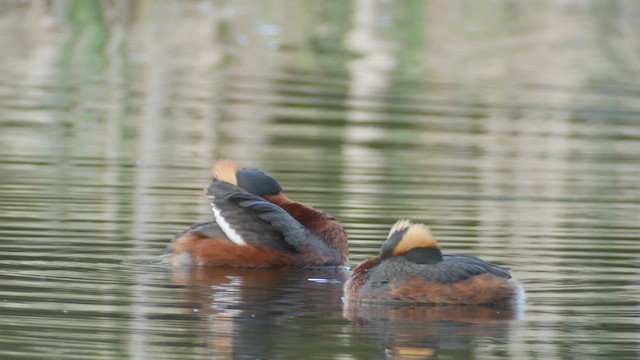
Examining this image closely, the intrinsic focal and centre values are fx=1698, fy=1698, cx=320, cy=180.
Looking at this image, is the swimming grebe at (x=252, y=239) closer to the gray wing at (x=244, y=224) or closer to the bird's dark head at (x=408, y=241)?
the gray wing at (x=244, y=224)

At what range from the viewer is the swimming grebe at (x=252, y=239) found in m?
9.58

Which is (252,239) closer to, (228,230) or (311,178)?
(228,230)

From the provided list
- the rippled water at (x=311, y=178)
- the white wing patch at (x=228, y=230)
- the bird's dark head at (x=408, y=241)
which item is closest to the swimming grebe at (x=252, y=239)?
the white wing patch at (x=228, y=230)

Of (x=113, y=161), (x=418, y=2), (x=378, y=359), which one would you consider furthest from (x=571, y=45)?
(x=378, y=359)

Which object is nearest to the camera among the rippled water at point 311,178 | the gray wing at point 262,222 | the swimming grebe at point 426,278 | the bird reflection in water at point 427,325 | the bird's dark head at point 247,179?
the bird reflection in water at point 427,325

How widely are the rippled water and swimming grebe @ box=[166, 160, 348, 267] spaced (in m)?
0.14

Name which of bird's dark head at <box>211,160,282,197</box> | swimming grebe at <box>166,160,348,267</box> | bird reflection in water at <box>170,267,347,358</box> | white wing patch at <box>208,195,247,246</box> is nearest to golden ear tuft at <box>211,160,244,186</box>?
bird's dark head at <box>211,160,282,197</box>

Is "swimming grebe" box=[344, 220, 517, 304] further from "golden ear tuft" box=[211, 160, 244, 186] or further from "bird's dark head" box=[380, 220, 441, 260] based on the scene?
"golden ear tuft" box=[211, 160, 244, 186]

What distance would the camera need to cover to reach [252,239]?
962cm

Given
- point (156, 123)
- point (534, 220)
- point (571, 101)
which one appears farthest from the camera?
point (571, 101)

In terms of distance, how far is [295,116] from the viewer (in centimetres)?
1958

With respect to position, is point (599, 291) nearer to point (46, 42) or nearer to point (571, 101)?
point (571, 101)

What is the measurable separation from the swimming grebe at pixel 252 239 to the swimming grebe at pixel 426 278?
129 centimetres

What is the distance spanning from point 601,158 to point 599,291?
25.5ft
